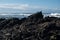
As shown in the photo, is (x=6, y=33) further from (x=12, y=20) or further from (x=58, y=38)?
(x=58, y=38)

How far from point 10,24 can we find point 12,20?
145 cm

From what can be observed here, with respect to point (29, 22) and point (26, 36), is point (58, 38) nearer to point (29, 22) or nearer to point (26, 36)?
point (26, 36)

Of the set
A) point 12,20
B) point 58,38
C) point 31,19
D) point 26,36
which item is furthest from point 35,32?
point 12,20

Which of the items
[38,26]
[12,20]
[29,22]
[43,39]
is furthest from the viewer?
[12,20]

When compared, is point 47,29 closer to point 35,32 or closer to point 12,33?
point 35,32

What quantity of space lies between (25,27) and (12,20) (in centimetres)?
520

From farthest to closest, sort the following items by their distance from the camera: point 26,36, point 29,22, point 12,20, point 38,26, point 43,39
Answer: point 12,20 < point 29,22 < point 38,26 < point 26,36 < point 43,39

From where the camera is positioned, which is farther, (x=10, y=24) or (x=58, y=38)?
(x=10, y=24)

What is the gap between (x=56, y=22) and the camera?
2508cm

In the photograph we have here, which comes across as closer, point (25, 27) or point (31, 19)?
point (25, 27)

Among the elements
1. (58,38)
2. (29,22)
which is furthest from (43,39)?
(29,22)

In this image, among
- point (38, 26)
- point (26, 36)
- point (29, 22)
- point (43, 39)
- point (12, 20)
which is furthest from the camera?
point (12, 20)

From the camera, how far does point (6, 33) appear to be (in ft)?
84.8

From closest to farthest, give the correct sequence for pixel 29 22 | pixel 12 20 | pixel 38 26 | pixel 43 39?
1. pixel 43 39
2. pixel 38 26
3. pixel 29 22
4. pixel 12 20
